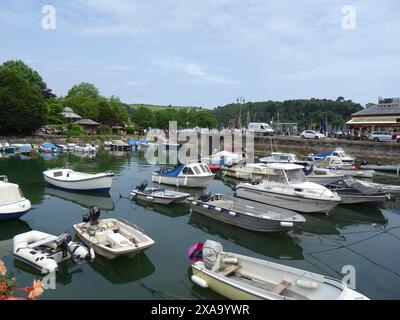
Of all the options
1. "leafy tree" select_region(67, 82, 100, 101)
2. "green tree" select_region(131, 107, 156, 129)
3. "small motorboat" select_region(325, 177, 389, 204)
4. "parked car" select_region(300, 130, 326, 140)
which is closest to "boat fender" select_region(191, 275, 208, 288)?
"small motorboat" select_region(325, 177, 389, 204)

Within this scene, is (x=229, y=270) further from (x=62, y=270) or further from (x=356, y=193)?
(x=356, y=193)

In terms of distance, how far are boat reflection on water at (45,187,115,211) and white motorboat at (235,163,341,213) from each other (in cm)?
863

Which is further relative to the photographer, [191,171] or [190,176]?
[191,171]

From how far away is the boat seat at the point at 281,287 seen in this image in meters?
8.77

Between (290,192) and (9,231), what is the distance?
1439 cm

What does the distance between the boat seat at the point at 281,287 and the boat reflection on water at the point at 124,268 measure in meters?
4.41

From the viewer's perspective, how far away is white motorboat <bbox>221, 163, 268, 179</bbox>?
2973cm

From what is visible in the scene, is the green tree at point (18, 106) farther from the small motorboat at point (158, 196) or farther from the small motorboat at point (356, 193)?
the small motorboat at point (356, 193)

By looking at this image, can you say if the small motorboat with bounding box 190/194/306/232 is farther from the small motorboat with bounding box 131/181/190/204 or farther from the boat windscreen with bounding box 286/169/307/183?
the boat windscreen with bounding box 286/169/307/183

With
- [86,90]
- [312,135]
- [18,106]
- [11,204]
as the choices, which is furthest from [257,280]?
[86,90]

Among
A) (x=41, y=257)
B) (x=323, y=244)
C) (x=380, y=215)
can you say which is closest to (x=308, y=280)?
(x=323, y=244)

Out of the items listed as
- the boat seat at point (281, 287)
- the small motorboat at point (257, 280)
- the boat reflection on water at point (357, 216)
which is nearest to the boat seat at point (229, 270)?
the small motorboat at point (257, 280)

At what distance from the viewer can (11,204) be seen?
1544cm
